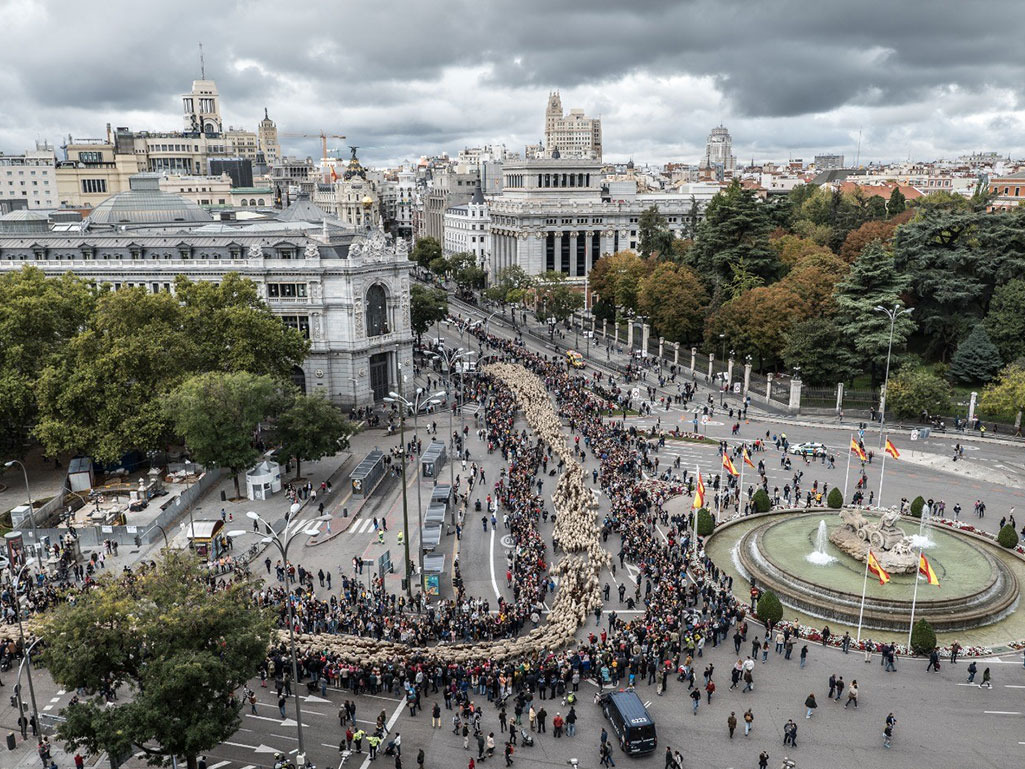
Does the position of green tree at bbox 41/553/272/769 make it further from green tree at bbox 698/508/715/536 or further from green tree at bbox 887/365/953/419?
green tree at bbox 887/365/953/419

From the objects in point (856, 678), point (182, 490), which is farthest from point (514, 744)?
point (182, 490)

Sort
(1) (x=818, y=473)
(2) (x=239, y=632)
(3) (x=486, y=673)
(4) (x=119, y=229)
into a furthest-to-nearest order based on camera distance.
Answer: (4) (x=119, y=229)
(1) (x=818, y=473)
(3) (x=486, y=673)
(2) (x=239, y=632)

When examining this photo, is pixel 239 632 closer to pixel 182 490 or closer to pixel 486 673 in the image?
pixel 486 673

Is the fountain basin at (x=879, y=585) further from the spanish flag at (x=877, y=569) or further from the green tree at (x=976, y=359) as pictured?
the green tree at (x=976, y=359)

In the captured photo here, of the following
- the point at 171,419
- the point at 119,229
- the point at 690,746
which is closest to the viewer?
the point at 690,746

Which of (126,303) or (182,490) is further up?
(126,303)

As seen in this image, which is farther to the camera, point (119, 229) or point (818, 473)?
point (119, 229)

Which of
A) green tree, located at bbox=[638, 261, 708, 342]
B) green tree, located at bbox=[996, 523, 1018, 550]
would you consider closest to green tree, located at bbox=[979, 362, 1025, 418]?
green tree, located at bbox=[996, 523, 1018, 550]
